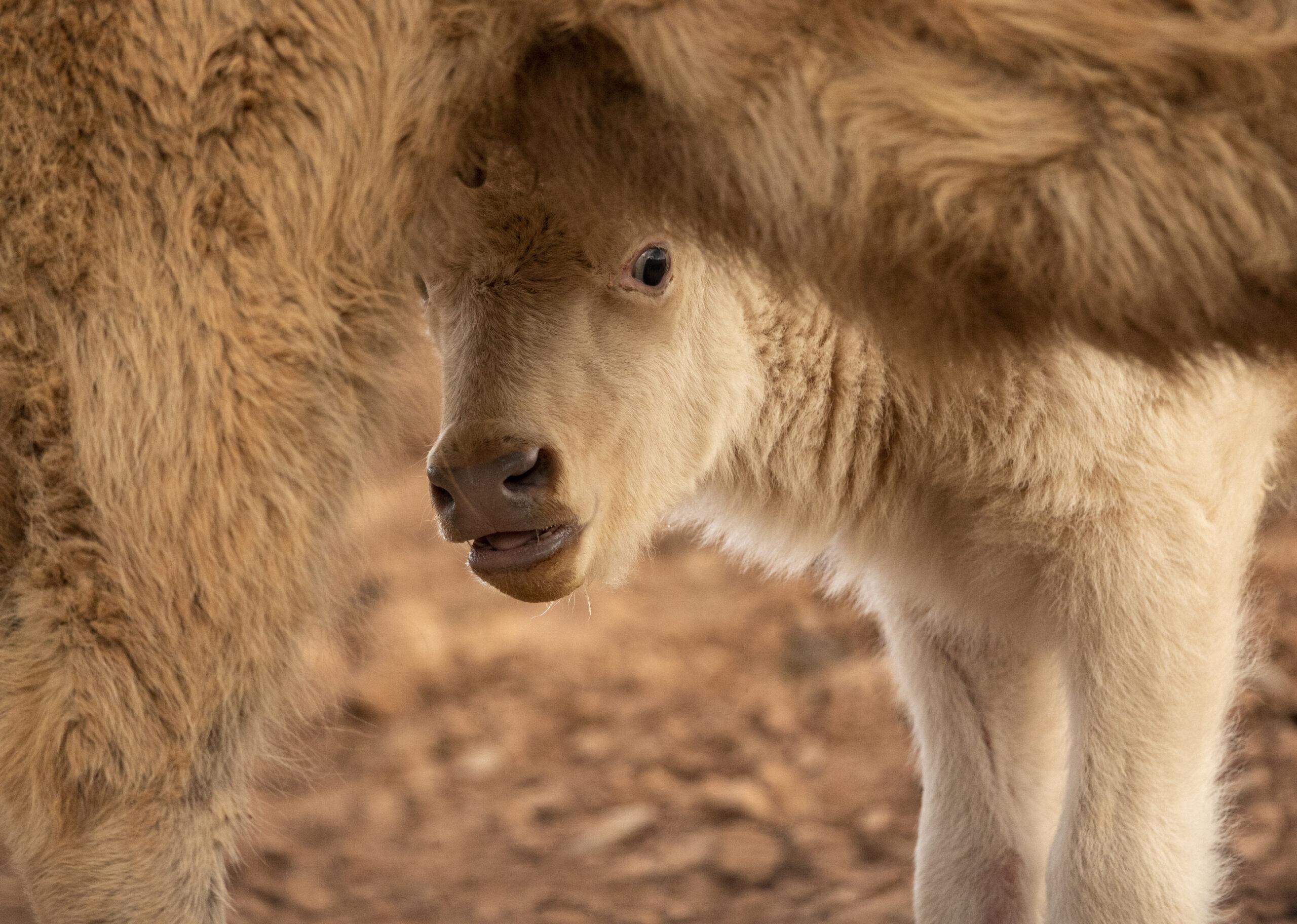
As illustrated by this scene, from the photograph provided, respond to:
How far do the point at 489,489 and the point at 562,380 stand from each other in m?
0.30

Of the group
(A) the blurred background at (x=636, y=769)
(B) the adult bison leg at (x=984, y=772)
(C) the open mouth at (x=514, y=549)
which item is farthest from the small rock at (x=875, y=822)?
(C) the open mouth at (x=514, y=549)

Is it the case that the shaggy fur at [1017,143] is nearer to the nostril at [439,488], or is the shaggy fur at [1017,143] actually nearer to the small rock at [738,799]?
the nostril at [439,488]

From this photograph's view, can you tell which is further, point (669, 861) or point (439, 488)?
point (669, 861)

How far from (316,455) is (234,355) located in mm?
186

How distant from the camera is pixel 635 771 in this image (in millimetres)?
5395

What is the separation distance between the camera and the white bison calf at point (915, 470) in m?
2.84

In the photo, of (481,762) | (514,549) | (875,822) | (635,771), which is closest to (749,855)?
(875,822)

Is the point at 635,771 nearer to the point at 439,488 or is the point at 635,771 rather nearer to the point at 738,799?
the point at 738,799

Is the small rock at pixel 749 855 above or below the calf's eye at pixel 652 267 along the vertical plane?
below

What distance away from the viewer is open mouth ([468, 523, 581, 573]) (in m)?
2.80

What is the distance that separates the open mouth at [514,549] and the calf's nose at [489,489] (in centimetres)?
4

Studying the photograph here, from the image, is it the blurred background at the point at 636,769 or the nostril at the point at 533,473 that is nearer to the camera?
the nostril at the point at 533,473

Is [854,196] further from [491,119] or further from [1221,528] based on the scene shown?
[1221,528]

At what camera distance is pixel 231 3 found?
193 centimetres
